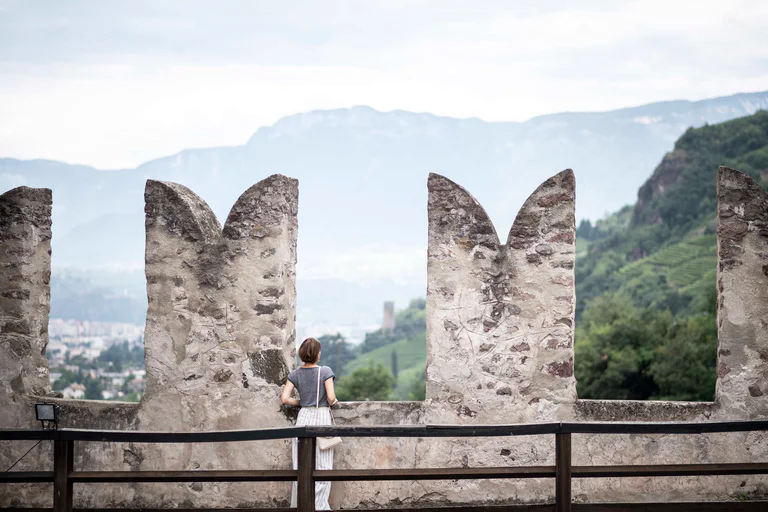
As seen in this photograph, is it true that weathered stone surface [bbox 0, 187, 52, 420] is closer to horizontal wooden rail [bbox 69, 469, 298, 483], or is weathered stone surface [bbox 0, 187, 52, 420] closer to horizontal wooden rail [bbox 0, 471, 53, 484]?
horizontal wooden rail [bbox 0, 471, 53, 484]

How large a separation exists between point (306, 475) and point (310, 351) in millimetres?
918

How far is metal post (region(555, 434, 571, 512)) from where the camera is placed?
5.28 meters

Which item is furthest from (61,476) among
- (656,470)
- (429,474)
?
(656,470)

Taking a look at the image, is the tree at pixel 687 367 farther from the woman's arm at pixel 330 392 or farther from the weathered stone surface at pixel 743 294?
the woman's arm at pixel 330 392

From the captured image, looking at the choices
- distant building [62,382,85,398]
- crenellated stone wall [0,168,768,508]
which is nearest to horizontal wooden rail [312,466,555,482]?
crenellated stone wall [0,168,768,508]

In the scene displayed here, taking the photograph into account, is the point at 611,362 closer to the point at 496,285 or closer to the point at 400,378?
the point at 496,285

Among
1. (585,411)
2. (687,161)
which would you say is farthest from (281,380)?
(687,161)

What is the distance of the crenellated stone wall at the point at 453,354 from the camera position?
6.26m

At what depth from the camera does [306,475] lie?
5.21m

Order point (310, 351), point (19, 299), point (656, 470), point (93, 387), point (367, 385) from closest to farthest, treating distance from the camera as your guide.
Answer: point (656, 470)
point (310, 351)
point (19, 299)
point (93, 387)
point (367, 385)

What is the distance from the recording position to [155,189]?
254 inches

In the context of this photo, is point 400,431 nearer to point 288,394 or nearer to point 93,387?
point 288,394

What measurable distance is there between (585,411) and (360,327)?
17070cm

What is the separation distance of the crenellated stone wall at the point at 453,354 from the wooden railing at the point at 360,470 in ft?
3.09
